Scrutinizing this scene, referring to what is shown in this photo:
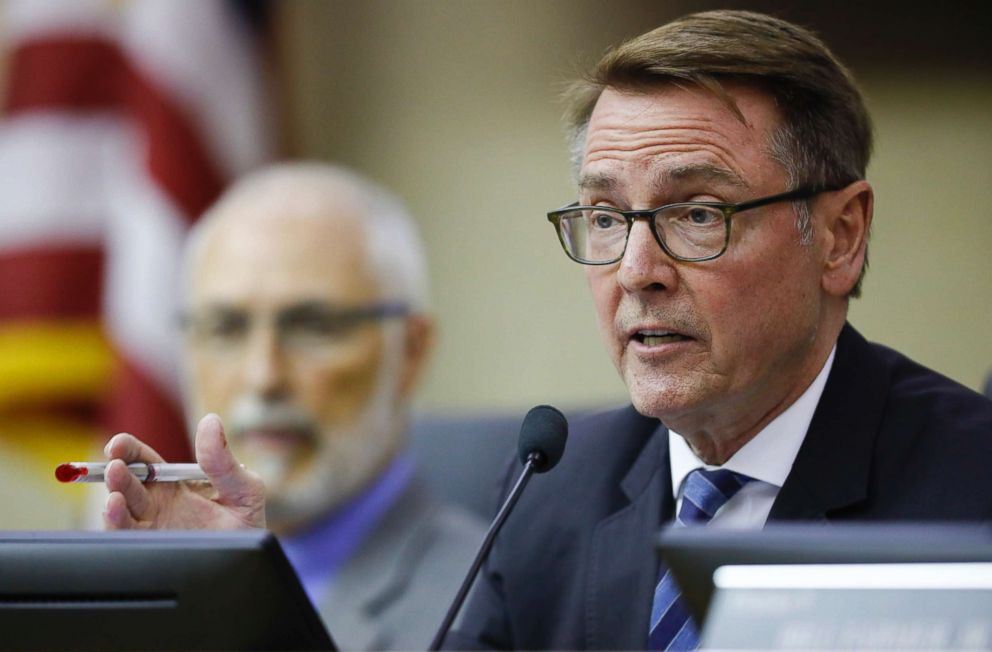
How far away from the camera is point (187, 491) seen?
1647 mm

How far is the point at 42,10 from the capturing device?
3.64 metres

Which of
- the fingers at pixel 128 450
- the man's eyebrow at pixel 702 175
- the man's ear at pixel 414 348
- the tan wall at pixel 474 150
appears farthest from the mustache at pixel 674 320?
the tan wall at pixel 474 150

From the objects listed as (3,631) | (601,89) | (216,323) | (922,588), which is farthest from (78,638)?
(216,323)

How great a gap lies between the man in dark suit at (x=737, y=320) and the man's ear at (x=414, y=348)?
112 cm

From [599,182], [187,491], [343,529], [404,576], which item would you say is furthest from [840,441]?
[343,529]

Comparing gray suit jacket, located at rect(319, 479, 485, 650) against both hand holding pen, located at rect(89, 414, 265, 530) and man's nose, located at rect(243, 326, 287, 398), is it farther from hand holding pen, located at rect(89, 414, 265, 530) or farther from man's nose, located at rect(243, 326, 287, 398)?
hand holding pen, located at rect(89, 414, 265, 530)

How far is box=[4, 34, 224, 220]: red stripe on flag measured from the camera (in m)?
3.54

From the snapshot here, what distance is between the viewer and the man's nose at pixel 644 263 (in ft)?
5.31

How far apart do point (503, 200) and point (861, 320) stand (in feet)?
3.63

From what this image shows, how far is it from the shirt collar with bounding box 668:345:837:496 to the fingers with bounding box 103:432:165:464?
76cm

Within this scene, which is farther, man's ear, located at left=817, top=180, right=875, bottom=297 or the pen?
man's ear, located at left=817, top=180, right=875, bottom=297

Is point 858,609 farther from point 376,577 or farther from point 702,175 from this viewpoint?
point 376,577

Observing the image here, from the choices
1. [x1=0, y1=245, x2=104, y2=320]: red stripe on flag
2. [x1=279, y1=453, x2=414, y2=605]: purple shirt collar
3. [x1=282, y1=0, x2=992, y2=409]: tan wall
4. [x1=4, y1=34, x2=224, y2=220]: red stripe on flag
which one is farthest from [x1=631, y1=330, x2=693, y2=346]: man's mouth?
[x1=0, y1=245, x2=104, y2=320]: red stripe on flag

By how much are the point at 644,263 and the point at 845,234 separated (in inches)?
12.5
